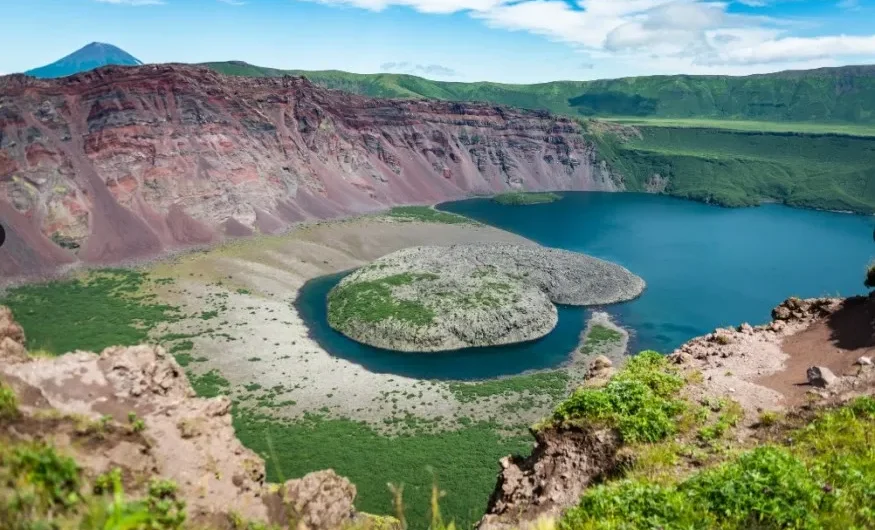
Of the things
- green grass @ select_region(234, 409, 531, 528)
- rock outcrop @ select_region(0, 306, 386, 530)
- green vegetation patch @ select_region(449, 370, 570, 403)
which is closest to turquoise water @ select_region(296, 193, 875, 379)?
green vegetation patch @ select_region(449, 370, 570, 403)

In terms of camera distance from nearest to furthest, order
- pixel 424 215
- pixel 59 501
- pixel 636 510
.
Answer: pixel 59 501, pixel 636 510, pixel 424 215

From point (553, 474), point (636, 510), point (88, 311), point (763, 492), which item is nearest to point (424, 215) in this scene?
point (88, 311)

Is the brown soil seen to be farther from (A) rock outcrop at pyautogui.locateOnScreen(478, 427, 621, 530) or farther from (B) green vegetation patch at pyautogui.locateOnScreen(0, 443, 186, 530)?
(B) green vegetation patch at pyautogui.locateOnScreen(0, 443, 186, 530)

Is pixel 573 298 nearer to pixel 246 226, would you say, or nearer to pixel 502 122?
pixel 246 226

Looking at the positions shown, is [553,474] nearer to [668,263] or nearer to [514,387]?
[514,387]

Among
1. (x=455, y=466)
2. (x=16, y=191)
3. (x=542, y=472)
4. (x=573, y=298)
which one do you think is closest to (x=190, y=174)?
(x=16, y=191)
